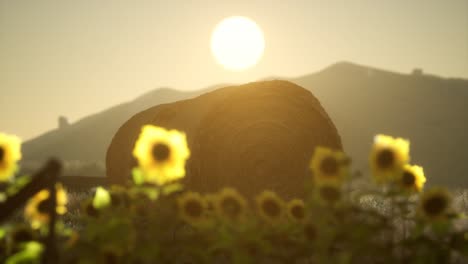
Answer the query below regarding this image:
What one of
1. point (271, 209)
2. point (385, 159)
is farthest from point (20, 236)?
point (385, 159)

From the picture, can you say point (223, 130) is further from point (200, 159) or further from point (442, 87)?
point (442, 87)

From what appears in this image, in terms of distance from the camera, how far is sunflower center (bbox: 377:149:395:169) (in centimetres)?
292

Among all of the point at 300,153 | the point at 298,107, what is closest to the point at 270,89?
the point at 298,107

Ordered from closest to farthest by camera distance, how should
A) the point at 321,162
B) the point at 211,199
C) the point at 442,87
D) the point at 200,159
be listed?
the point at 321,162 → the point at 211,199 → the point at 200,159 → the point at 442,87

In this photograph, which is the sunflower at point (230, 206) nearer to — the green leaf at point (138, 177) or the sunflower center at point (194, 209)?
the sunflower center at point (194, 209)

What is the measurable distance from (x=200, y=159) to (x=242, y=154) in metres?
0.59

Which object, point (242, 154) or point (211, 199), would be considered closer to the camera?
point (211, 199)

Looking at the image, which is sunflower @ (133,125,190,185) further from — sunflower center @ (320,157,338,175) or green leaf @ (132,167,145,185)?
sunflower center @ (320,157,338,175)

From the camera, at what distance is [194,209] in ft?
10.6

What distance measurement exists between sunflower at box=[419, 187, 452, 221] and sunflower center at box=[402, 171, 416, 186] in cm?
18

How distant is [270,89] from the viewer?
7617mm

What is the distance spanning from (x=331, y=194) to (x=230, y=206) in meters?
0.64

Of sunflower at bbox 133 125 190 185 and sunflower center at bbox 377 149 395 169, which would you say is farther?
sunflower at bbox 133 125 190 185

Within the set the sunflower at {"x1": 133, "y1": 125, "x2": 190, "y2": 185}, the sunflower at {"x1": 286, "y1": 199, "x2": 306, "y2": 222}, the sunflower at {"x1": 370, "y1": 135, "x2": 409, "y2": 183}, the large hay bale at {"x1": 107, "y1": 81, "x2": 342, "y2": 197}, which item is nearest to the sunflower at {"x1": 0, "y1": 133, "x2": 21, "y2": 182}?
the sunflower at {"x1": 133, "y1": 125, "x2": 190, "y2": 185}
